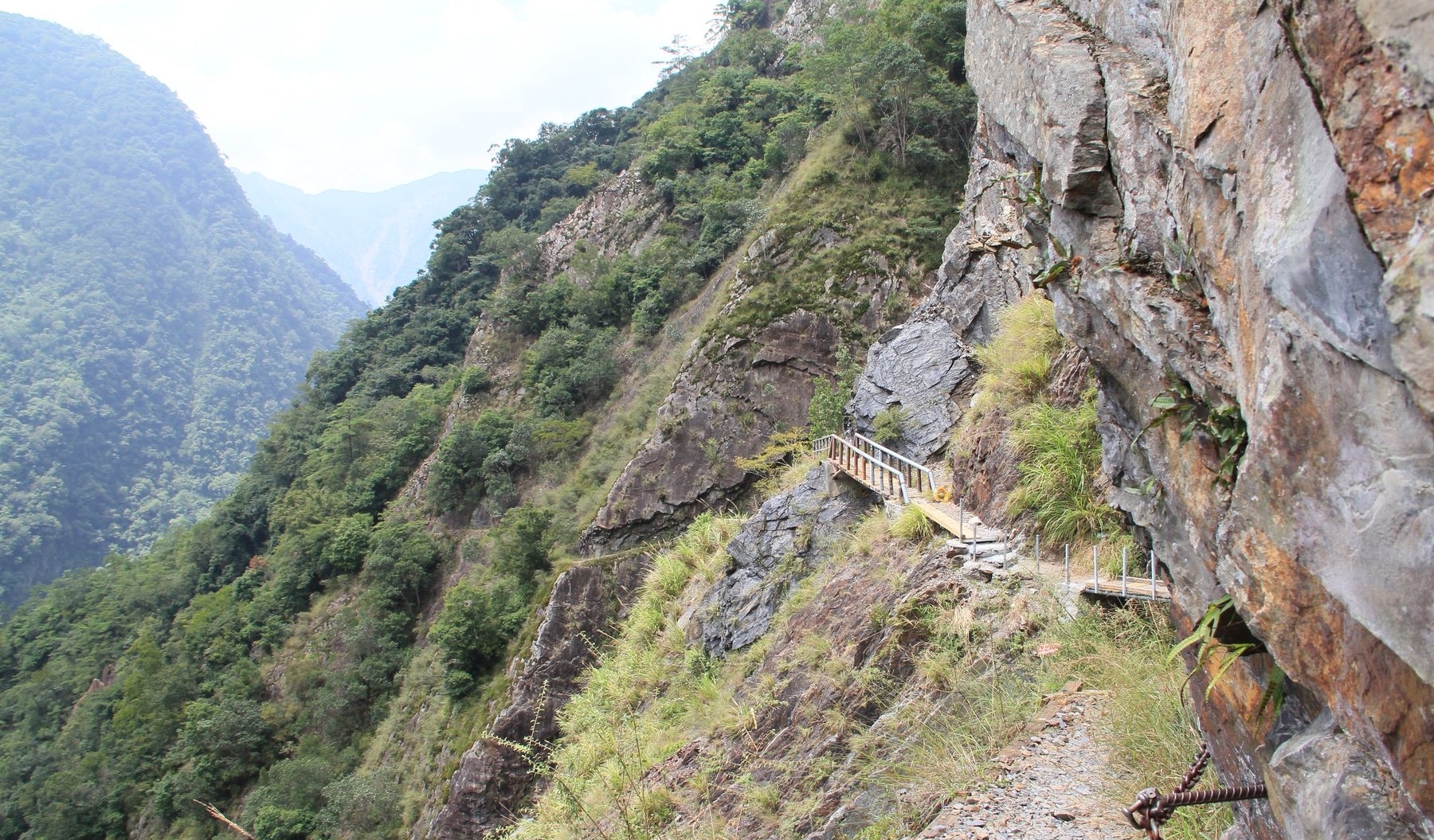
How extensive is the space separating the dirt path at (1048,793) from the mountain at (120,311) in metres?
85.6

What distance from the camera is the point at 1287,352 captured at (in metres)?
2.02

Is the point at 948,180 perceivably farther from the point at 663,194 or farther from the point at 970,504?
the point at 970,504

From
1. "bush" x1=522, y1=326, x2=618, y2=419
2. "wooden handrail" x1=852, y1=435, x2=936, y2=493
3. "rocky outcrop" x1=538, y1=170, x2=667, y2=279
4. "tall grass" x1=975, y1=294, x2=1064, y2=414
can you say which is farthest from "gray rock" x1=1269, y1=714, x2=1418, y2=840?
"rocky outcrop" x1=538, y1=170, x2=667, y2=279

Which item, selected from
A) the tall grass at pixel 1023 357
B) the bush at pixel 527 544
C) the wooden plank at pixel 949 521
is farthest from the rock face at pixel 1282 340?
the bush at pixel 527 544

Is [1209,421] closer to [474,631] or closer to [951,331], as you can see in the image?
[951,331]

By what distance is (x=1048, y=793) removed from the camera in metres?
4.07

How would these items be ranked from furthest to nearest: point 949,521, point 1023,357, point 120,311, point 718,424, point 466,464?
point 120,311 < point 466,464 < point 718,424 < point 1023,357 < point 949,521

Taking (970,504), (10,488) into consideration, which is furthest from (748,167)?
(10,488)

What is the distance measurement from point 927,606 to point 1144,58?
4240mm

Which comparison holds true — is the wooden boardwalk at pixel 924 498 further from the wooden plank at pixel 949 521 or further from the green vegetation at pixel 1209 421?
the green vegetation at pixel 1209 421

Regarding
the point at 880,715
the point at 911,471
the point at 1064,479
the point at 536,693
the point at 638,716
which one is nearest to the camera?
the point at 880,715

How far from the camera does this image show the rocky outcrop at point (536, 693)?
1437 centimetres

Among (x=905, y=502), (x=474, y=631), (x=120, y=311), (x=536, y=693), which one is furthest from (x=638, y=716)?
(x=120, y=311)

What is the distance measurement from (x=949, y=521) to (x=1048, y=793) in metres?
3.54
